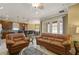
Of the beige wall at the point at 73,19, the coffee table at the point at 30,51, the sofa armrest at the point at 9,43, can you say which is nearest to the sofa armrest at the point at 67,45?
the beige wall at the point at 73,19

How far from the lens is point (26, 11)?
8.78 ft

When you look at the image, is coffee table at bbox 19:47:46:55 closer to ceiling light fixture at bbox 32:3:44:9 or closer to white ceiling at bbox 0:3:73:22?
white ceiling at bbox 0:3:73:22

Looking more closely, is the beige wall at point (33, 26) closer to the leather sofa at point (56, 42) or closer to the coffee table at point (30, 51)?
Answer: the leather sofa at point (56, 42)

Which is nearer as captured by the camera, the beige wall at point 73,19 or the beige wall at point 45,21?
the beige wall at point 73,19

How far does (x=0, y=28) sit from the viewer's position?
2664 mm

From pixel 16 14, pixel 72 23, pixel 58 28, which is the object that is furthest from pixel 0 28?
pixel 72 23

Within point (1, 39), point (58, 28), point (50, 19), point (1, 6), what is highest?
point (1, 6)

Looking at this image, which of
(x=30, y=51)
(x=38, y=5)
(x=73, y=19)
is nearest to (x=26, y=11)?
(x=38, y=5)

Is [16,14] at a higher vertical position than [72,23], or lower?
higher

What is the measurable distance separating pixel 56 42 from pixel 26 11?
95 centimetres

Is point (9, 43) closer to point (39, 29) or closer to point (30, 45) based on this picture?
point (30, 45)

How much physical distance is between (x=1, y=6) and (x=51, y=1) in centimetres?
109

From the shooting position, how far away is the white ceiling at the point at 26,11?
2633 mm
